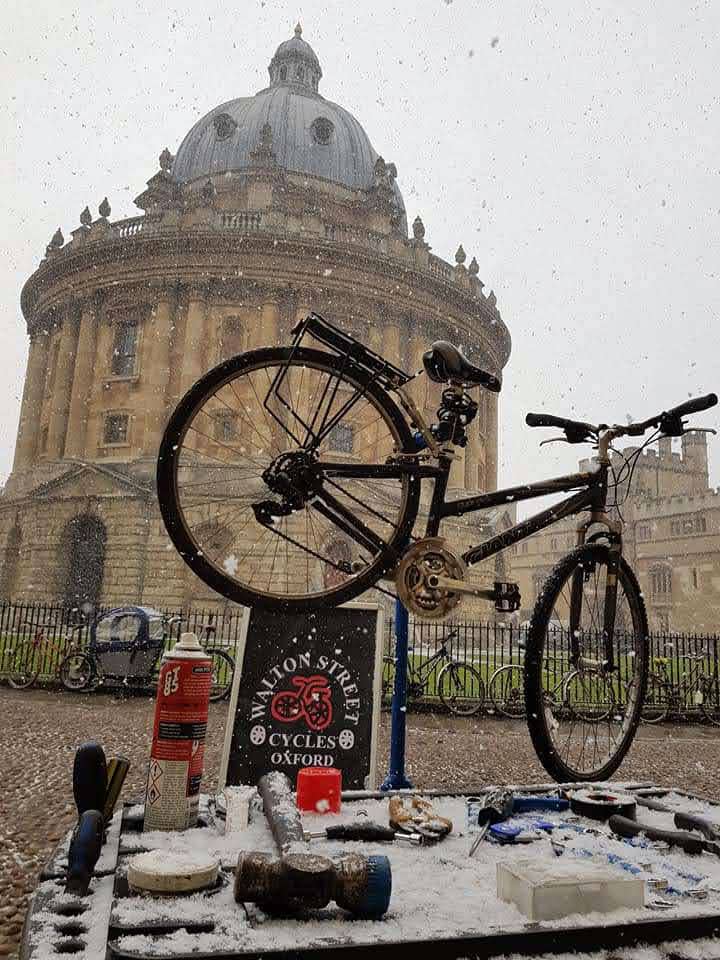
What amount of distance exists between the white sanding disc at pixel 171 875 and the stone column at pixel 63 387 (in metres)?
45.0

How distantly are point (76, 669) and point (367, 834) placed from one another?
14.4 meters

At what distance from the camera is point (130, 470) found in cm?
3819

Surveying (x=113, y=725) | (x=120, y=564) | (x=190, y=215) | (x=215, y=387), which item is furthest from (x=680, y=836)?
(x=190, y=215)

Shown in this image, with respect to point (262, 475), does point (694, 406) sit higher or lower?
higher

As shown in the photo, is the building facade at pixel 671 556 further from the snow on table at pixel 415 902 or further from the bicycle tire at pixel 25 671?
the snow on table at pixel 415 902

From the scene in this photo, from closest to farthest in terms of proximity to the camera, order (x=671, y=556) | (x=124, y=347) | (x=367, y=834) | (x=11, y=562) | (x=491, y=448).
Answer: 1. (x=367, y=834)
2. (x=11, y=562)
3. (x=124, y=347)
4. (x=491, y=448)
5. (x=671, y=556)

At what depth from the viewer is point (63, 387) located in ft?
146

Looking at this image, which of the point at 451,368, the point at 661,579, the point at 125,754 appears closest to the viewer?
the point at 451,368

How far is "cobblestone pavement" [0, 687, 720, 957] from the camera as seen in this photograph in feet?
15.5

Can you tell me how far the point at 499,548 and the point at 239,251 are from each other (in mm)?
40488

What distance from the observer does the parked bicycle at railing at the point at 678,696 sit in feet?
48.2

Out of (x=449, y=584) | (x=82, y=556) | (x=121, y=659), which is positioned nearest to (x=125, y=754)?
(x=449, y=584)

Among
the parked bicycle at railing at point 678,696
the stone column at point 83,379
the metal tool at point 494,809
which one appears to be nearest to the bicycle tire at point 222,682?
the parked bicycle at railing at point 678,696

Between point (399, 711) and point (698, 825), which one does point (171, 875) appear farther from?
point (399, 711)
